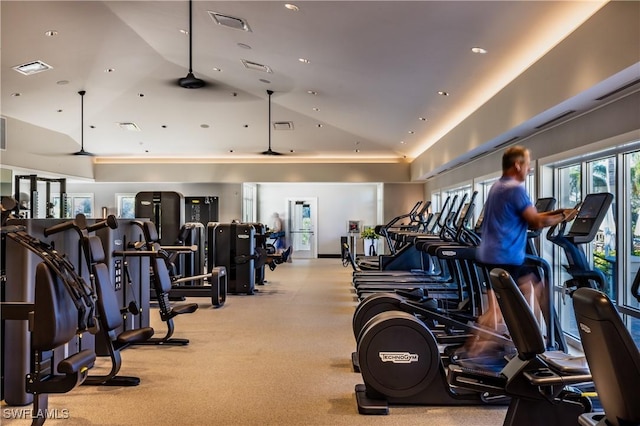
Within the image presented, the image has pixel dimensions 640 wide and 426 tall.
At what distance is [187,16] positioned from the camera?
6117 millimetres

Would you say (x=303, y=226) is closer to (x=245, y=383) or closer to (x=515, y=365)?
(x=245, y=383)

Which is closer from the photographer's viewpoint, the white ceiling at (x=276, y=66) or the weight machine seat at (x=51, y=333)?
the weight machine seat at (x=51, y=333)

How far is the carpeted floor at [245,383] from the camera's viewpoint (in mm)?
3180

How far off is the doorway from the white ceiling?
384 centimetres

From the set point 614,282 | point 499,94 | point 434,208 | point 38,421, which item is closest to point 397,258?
point 499,94

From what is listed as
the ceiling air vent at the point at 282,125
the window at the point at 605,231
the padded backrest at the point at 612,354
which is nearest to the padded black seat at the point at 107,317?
the padded backrest at the point at 612,354

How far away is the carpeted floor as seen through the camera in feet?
10.4

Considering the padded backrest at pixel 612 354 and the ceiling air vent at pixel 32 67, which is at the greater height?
the ceiling air vent at pixel 32 67

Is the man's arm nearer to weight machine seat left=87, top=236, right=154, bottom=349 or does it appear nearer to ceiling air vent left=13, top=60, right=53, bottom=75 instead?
weight machine seat left=87, top=236, right=154, bottom=349

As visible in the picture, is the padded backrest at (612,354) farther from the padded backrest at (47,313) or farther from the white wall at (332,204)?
the white wall at (332,204)

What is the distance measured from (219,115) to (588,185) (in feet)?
24.7

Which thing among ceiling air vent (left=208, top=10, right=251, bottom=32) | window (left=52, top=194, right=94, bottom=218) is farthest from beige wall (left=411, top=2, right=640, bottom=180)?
window (left=52, top=194, right=94, bottom=218)

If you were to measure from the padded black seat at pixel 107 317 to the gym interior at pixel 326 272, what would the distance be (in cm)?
2

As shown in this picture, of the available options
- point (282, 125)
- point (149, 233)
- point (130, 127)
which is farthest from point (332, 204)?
point (149, 233)
